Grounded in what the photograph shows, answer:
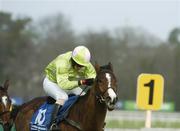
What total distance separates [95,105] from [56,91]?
0.93 m

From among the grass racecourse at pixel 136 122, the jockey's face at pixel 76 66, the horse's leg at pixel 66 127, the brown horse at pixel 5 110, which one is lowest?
the grass racecourse at pixel 136 122

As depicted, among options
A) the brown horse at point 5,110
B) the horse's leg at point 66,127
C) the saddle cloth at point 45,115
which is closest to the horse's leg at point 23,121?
the saddle cloth at point 45,115

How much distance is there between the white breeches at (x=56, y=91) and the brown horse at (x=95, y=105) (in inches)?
12.7

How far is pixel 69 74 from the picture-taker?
30.8 feet

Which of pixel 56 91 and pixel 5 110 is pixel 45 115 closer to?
pixel 56 91

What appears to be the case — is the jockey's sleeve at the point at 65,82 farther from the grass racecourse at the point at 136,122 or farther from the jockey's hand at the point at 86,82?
the grass racecourse at the point at 136,122

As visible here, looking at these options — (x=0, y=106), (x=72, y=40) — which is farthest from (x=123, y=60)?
(x=0, y=106)

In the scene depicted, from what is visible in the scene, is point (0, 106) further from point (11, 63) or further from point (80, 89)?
point (11, 63)

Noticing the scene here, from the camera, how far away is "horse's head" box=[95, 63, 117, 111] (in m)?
8.11

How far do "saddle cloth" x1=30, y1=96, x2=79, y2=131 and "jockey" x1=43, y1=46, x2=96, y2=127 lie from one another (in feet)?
0.29

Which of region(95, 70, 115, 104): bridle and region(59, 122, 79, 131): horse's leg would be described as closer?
region(95, 70, 115, 104): bridle

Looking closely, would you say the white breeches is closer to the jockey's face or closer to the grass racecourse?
the jockey's face

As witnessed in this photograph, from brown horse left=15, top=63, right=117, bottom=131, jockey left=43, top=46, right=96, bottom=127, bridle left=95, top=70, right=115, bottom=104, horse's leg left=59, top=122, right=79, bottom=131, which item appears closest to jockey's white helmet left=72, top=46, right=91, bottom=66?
jockey left=43, top=46, right=96, bottom=127

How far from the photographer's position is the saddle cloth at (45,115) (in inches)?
364
